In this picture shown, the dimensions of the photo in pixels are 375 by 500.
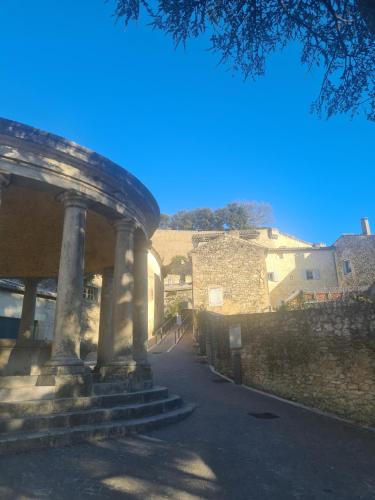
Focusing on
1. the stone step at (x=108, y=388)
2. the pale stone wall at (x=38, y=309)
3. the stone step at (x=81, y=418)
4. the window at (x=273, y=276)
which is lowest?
the stone step at (x=81, y=418)

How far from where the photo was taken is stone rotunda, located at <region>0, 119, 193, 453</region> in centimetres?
553

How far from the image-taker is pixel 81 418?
5602 mm

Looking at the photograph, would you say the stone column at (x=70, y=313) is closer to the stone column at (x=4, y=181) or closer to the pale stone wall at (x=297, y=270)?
the stone column at (x=4, y=181)

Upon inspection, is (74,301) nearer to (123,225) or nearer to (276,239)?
(123,225)

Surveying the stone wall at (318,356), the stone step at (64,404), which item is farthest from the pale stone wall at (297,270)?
the stone step at (64,404)

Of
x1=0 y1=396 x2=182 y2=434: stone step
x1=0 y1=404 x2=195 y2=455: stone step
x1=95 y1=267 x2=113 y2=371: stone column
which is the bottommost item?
x1=0 y1=404 x2=195 y2=455: stone step

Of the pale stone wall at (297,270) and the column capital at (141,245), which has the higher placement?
the pale stone wall at (297,270)

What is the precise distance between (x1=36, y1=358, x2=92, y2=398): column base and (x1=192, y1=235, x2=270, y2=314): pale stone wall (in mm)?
23826

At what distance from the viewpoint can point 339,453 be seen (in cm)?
559

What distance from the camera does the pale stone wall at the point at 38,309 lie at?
19.2m

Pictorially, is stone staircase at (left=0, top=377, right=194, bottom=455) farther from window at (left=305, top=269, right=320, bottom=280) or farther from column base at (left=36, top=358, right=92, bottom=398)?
window at (left=305, top=269, right=320, bottom=280)

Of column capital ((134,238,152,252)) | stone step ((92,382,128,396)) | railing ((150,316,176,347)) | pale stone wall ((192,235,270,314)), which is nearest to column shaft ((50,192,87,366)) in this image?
stone step ((92,382,128,396))

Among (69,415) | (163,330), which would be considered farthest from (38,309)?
(69,415)

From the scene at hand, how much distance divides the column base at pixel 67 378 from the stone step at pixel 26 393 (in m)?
0.12
